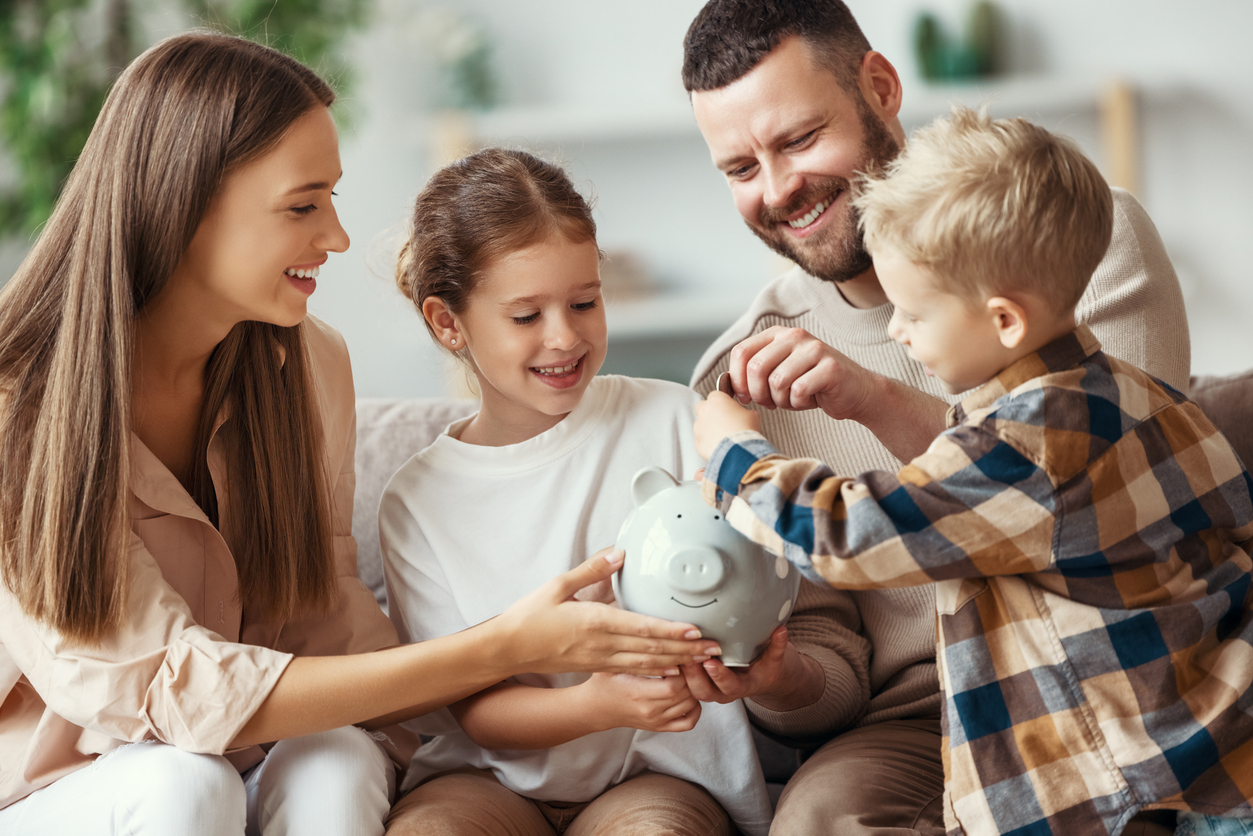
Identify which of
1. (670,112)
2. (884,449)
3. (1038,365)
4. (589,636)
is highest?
(670,112)

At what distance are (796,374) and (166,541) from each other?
745mm

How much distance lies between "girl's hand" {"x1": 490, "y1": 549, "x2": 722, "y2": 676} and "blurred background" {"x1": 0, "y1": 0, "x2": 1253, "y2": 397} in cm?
207

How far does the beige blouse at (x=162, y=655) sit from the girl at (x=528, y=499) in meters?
0.11

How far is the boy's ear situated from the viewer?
0.91 meters

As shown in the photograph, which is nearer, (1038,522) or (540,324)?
(1038,522)

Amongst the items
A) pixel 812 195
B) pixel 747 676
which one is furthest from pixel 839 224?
pixel 747 676

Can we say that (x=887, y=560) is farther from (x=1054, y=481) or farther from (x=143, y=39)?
(x=143, y=39)

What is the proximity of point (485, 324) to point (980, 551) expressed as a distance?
67 centimetres

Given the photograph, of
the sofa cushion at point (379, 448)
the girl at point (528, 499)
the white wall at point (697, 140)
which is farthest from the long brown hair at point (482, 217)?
the white wall at point (697, 140)

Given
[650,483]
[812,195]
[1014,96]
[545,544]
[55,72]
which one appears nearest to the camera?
[650,483]

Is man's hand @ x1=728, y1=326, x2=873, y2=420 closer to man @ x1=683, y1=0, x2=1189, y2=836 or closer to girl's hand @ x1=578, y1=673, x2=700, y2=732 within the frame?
A: man @ x1=683, y1=0, x2=1189, y2=836

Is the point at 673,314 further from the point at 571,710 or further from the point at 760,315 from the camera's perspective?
the point at 571,710

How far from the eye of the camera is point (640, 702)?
3.78 ft

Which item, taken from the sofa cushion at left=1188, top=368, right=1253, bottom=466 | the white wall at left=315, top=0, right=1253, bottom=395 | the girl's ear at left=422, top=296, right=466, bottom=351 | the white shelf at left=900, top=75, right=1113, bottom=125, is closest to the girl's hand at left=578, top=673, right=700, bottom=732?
the girl's ear at left=422, top=296, right=466, bottom=351
